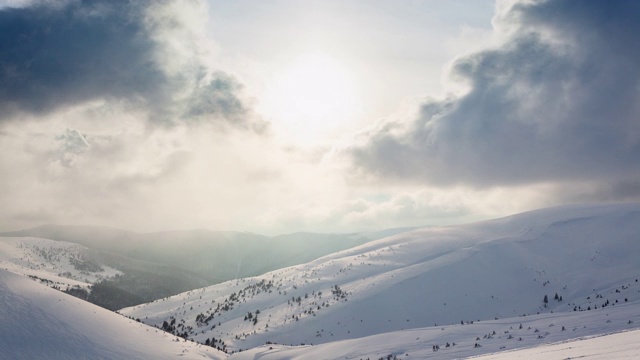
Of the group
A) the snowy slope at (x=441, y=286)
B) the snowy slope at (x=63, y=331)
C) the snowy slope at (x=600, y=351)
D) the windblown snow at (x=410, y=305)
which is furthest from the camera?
the snowy slope at (x=441, y=286)

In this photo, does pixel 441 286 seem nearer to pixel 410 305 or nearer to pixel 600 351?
pixel 410 305

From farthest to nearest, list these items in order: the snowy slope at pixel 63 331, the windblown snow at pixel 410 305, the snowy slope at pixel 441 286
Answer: the snowy slope at pixel 441 286 → the windblown snow at pixel 410 305 → the snowy slope at pixel 63 331

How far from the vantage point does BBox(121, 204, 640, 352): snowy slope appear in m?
72.8

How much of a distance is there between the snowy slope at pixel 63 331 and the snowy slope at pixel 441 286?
29621 mm

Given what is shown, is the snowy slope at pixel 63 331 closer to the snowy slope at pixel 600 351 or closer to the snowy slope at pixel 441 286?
the snowy slope at pixel 600 351

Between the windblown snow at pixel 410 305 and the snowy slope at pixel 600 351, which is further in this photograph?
the windblown snow at pixel 410 305

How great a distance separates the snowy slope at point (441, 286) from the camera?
2864 inches

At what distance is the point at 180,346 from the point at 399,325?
45444 mm

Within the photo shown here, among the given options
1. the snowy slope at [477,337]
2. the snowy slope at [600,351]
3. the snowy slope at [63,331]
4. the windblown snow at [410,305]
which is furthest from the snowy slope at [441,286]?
the snowy slope at [600,351]

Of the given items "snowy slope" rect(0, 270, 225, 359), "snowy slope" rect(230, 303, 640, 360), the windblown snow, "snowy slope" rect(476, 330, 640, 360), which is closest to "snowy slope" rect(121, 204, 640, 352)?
the windblown snow

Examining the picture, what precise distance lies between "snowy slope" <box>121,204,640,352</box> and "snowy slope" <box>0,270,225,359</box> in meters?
29.6

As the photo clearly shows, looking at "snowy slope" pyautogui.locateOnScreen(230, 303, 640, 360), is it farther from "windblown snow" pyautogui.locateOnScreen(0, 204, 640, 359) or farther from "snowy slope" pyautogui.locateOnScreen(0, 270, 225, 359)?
"snowy slope" pyautogui.locateOnScreen(0, 270, 225, 359)

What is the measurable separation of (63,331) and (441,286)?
229ft

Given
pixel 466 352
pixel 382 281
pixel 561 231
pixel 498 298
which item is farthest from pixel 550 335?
pixel 561 231
